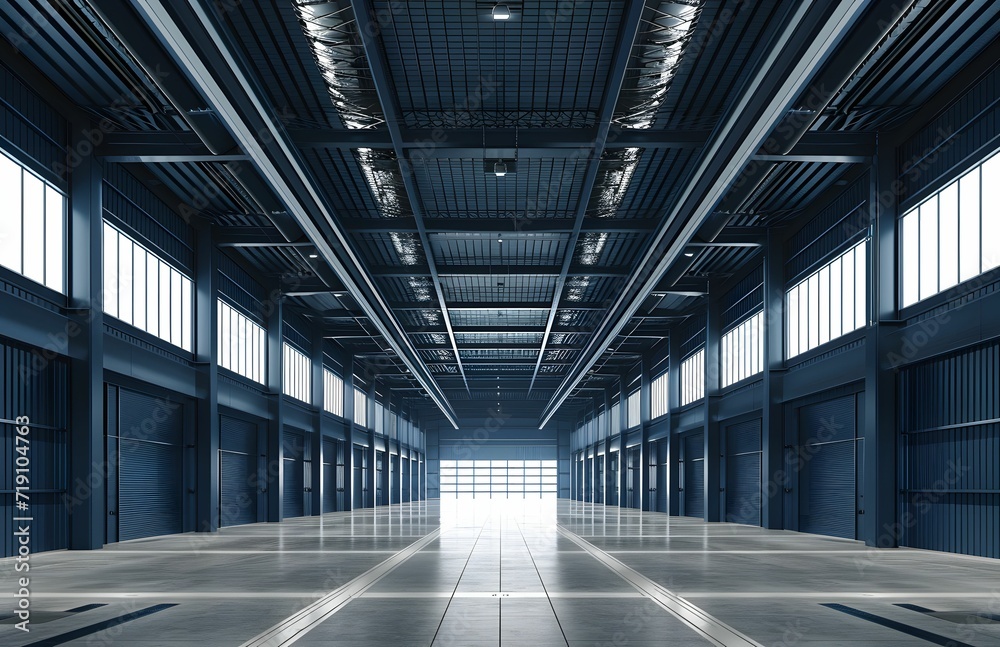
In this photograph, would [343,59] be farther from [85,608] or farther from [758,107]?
[85,608]

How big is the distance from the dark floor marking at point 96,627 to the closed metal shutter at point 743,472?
105 ft

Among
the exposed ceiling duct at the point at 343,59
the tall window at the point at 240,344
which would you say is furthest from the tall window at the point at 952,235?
the tall window at the point at 240,344

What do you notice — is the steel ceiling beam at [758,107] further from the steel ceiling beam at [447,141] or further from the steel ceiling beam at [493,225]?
the steel ceiling beam at [493,225]

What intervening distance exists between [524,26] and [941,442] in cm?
1524

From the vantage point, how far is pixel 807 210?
3344cm

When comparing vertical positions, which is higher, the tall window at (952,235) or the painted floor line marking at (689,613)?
the tall window at (952,235)

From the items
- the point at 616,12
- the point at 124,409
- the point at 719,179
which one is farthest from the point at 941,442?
the point at 124,409

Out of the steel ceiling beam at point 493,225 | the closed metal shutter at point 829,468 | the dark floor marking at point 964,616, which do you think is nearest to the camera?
the dark floor marking at point 964,616

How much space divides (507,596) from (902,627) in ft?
19.3

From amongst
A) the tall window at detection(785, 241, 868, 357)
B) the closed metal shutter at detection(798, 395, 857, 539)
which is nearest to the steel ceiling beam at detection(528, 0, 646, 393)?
the tall window at detection(785, 241, 868, 357)

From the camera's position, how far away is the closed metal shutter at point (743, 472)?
41438 millimetres

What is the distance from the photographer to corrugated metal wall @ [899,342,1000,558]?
2205 cm

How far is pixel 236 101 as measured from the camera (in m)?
18.8

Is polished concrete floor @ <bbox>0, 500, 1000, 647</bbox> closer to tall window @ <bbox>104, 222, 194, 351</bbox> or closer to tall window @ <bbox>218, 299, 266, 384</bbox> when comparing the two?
tall window @ <bbox>104, 222, 194, 351</bbox>
